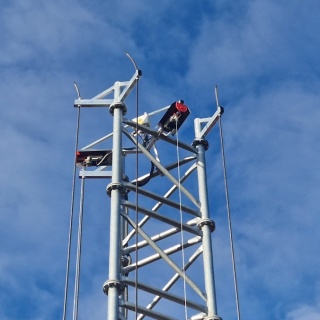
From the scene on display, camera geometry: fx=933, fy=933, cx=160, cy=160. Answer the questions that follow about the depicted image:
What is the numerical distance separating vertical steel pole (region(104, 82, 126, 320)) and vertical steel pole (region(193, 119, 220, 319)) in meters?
2.28

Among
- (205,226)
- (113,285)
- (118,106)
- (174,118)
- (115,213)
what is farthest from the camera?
(174,118)

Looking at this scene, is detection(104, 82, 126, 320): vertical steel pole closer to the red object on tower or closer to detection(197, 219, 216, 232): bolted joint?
the red object on tower

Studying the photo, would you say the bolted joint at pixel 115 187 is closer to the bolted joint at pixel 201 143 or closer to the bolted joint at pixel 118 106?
the bolted joint at pixel 118 106

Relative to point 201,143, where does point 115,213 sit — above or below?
below

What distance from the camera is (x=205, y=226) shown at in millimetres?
22625

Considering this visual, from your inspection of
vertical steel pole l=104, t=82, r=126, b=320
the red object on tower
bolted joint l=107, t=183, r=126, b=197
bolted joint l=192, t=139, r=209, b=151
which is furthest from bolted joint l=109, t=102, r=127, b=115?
bolted joint l=107, t=183, r=126, b=197

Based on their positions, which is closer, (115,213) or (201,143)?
(115,213)

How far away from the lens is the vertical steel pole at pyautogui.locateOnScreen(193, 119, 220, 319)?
21250 mm

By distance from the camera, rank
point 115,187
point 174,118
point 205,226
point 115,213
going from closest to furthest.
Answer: point 115,213 → point 115,187 → point 205,226 → point 174,118

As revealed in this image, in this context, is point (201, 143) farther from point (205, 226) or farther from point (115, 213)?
point (115, 213)

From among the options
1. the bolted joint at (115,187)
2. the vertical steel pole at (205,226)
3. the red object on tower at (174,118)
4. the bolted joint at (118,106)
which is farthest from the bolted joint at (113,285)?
the red object on tower at (174,118)

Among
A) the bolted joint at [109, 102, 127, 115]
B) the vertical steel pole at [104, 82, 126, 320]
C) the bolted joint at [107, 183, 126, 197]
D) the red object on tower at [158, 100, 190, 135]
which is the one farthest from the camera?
the red object on tower at [158, 100, 190, 135]

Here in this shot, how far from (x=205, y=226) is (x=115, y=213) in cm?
262

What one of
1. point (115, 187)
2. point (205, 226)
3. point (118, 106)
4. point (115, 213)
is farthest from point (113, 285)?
point (118, 106)
